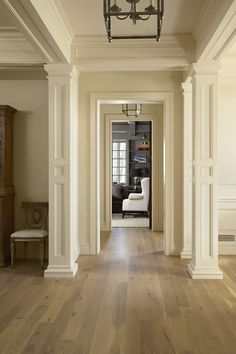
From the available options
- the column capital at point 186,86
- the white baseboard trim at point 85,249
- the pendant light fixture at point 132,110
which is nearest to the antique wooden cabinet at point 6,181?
the white baseboard trim at point 85,249

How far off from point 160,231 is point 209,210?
3.56m

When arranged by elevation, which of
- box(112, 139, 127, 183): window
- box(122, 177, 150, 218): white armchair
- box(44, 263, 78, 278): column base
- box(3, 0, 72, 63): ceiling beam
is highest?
box(3, 0, 72, 63): ceiling beam

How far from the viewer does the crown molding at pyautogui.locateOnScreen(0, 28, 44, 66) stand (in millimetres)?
4355

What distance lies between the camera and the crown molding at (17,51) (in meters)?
4.36

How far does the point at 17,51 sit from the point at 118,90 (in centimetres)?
177

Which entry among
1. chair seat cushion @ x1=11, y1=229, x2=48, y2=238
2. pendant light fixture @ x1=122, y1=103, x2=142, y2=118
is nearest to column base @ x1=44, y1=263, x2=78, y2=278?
chair seat cushion @ x1=11, y1=229, x2=48, y2=238

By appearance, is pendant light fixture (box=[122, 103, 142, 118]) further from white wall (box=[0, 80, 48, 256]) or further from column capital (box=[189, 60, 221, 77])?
column capital (box=[189, 60, 221, 77])

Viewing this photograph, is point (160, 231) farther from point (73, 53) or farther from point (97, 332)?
point (97, 332)

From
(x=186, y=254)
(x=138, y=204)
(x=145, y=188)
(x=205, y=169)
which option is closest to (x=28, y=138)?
(x=205, y=169)

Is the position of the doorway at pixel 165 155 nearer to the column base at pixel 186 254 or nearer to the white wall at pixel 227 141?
the column base at pixel 186 254

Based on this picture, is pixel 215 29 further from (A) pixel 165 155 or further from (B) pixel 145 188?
(B) pixel 145 188

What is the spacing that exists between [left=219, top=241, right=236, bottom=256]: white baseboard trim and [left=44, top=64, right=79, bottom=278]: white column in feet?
7.77

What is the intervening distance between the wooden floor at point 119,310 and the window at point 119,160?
8221 mm

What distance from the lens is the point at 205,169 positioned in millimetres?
4488
